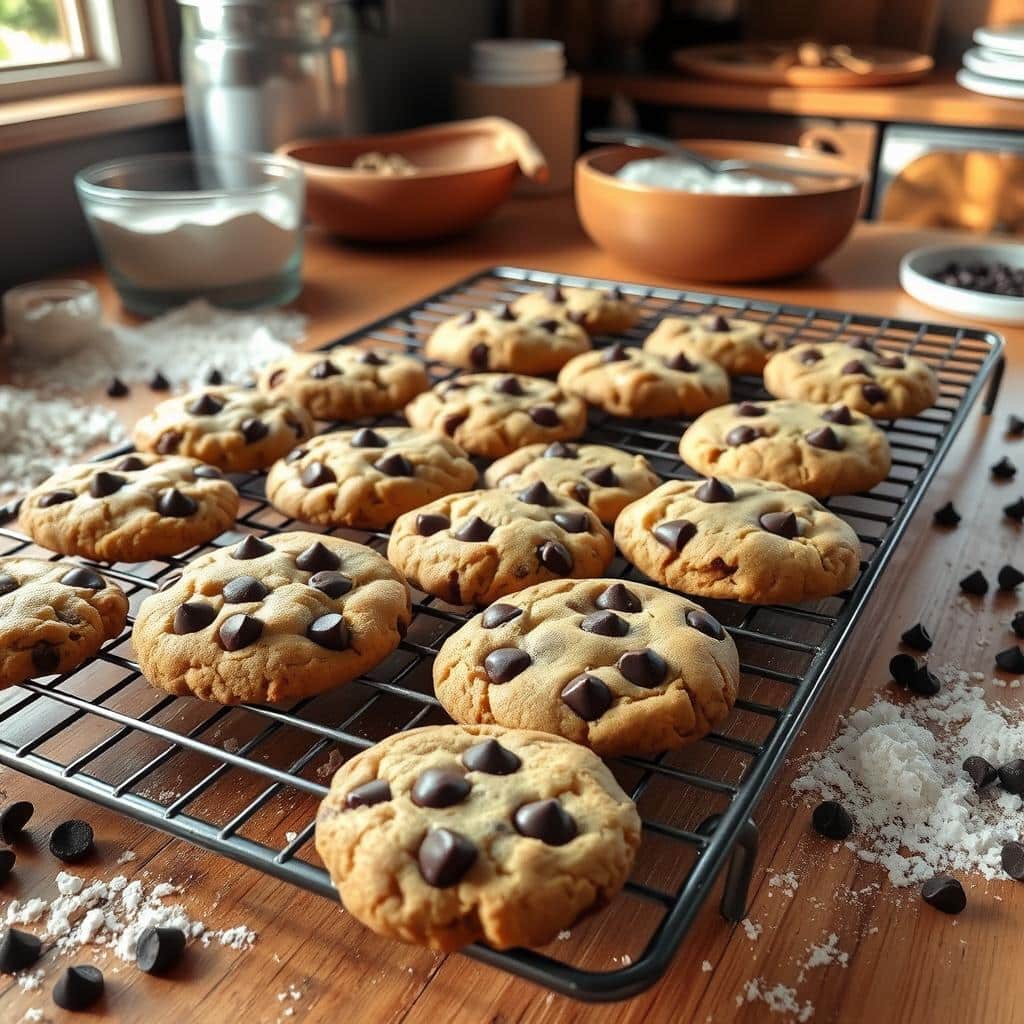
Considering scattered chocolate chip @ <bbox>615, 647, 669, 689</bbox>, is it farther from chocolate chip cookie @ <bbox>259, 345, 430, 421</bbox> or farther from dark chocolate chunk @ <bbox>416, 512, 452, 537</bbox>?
chocolate chip cookie @ <bbox>259, 345, 430, 421</bbox>

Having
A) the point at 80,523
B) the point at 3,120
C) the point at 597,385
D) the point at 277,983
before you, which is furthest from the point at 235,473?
the point at 3,120

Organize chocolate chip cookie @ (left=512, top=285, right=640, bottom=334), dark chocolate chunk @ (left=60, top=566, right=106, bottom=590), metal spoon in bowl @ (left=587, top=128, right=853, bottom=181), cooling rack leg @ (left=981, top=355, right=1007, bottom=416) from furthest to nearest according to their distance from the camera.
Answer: metal spoon in bowl @ (left=587, top=128, right=853, bottom=181) < chocolate chip cookie @ (left=512, top=285, right=640, bottom=334) < cooling rack leg @ (left=981, top=355, right=1007, bottom=416) < dark chocolate chunk @ (left=60, top=566, right=106, bottom=590)

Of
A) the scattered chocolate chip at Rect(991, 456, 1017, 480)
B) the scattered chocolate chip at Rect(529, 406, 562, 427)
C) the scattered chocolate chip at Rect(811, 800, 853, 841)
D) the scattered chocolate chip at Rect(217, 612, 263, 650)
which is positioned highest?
the scattered chocolate chip at Rect(217, 612, 263, 650)

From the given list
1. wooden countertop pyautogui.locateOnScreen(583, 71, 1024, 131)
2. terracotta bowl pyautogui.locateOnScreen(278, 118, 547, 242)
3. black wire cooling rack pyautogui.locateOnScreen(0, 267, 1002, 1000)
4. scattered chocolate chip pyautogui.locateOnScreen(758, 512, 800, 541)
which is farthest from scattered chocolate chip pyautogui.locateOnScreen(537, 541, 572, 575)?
wooden countertop pyautogui.locateOnScreen(583, 71, 1024, 131)

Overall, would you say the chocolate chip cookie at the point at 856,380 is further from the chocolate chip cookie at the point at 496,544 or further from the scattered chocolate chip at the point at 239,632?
the scattered chocolate chip at the point at 239,632

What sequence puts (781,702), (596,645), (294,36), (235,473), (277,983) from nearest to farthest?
1. (277,983)
2. (596,645)
3. (781,702)
4. (235,473)
5. (294,36)

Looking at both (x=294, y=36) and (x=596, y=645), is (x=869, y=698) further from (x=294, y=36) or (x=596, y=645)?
(x=294, y=36)

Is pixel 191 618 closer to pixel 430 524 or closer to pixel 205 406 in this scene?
pixel 430 524
